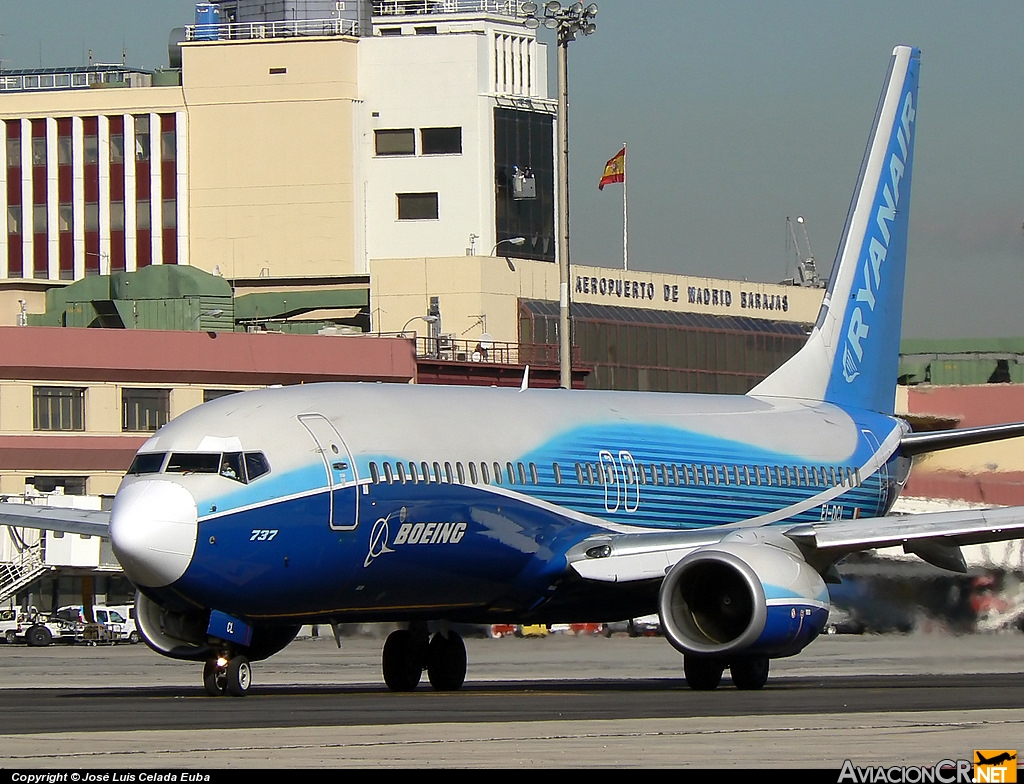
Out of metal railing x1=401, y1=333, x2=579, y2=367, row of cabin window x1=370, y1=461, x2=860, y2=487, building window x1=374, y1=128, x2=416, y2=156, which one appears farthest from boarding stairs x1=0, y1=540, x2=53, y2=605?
row of cabin window x1=370, y1=461, x2=860, y2=487

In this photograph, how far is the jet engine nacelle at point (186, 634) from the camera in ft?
80.3

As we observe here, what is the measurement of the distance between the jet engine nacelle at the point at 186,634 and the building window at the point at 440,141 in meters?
69.2

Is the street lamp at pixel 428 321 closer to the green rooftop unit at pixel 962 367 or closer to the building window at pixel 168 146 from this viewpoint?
the building window at pixel 168 146

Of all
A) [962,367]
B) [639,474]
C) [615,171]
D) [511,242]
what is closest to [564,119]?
[639,474]

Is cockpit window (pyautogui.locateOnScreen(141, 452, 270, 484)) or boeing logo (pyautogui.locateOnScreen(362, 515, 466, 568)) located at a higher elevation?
cockpit window (pyautogui.locateOnScreen(141, 452, 270, 484))

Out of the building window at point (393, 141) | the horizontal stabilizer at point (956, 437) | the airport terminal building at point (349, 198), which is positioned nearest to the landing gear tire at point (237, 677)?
the horizontal stabilizer at point (956, 437)

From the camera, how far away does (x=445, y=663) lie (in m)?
29.0

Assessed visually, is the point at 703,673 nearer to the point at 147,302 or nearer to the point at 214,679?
the point at 214,679

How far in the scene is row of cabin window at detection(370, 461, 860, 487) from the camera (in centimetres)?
2584

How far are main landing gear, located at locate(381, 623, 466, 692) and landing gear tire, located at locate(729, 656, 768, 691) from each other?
4.47m

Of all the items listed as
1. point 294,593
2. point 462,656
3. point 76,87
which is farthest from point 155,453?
point 76,87

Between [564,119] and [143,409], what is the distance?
89.7ft

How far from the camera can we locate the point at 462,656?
29.3 m

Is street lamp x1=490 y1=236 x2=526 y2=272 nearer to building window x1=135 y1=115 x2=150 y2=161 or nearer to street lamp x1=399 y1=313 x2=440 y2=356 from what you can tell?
street lamp x1=399 y1=313 x2=440 y2=356
